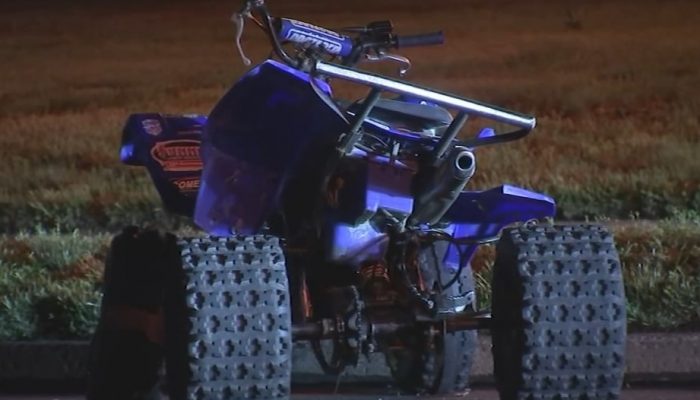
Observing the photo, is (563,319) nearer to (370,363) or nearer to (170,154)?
(170,154)

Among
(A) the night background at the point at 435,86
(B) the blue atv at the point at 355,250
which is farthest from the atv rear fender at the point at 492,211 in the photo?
(A) the night background at the point at 435,86

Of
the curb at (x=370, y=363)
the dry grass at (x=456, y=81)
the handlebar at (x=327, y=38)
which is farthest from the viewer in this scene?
the dry grass at (x=456, y=81)

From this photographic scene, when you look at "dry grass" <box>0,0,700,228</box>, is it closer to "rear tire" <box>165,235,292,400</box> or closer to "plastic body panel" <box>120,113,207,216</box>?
"plastic body panel" <box>120,113,207,216</box>

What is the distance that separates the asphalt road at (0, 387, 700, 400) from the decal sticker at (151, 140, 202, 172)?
4.24ft

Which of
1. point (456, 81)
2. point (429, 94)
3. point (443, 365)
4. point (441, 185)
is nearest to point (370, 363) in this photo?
point (443, 365)

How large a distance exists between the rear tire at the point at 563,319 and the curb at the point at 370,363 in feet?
6.72

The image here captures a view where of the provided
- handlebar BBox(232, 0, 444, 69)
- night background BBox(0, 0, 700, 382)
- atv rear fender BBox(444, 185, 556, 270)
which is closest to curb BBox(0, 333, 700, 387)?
night background BBox(0, 0, 700, 382)

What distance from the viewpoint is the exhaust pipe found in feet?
14.3

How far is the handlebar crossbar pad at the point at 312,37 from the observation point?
15.7 feet

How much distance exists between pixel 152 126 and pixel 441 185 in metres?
1.48

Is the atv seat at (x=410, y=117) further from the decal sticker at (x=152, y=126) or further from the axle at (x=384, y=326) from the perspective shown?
the decal sticker at (x=152, y=126)

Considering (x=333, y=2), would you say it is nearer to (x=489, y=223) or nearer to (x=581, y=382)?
(x=489, y=223)

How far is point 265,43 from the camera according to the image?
838 centimetres

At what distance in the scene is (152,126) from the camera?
5.54 m
